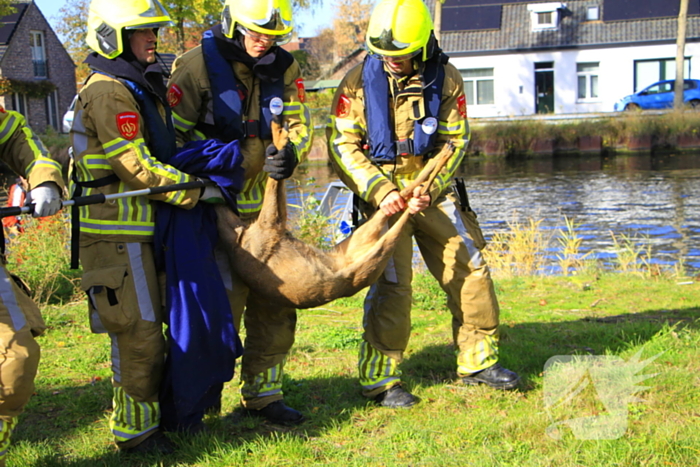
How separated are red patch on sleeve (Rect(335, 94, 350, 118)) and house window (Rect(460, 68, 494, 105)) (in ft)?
116

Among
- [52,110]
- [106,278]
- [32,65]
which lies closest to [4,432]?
[106,278]

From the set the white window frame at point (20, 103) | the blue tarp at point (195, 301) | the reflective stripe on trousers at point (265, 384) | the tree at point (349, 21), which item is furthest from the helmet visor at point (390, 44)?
the tree at point (349, 21)

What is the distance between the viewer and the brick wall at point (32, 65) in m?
38.5

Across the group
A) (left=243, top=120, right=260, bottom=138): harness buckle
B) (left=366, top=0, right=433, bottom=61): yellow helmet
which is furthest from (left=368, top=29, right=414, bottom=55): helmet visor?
(left=243, top=120, right=260, bottom=138): harness buckle

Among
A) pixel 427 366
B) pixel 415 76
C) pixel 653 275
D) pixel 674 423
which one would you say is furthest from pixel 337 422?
pixel 653 275

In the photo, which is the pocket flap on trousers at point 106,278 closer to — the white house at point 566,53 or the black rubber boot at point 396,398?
the black rubber boot at point 396,398

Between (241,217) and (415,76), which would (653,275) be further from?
(241,217)

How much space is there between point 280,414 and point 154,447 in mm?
784

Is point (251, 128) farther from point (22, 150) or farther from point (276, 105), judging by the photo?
point (22, 150)

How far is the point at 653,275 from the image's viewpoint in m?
9.04

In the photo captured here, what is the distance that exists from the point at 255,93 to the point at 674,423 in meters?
3.00

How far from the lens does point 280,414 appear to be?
14.1 ft

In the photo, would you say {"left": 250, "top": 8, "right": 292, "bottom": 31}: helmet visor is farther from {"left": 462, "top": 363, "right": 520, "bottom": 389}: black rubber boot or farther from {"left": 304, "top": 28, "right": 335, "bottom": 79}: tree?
{"left": 304, "top": 28, "right": 335, "bottom": 79}: tree

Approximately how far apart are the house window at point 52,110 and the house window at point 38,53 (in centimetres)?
128
